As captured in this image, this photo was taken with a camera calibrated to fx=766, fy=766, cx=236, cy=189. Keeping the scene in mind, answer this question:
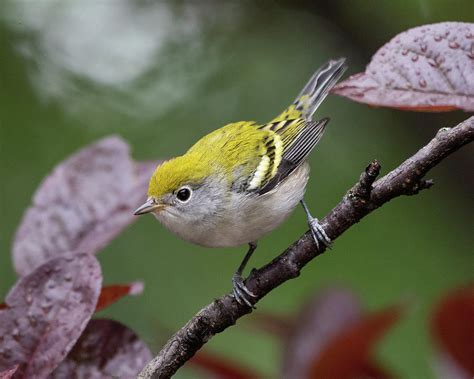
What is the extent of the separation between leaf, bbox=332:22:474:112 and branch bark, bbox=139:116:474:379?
60 millimetres

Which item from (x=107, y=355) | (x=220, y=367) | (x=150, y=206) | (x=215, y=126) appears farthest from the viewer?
(x=215, y=126)

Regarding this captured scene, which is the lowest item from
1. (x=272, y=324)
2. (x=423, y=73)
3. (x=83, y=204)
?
(x=423, y=73)

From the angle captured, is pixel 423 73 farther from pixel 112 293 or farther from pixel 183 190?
pixel 183 190

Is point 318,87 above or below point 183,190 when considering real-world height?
above

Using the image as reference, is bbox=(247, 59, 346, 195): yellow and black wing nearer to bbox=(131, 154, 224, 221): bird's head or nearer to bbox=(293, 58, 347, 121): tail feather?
bbox=(293, 58, 347, 121): tail feather

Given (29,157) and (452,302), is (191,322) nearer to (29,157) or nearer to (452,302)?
(452,302)

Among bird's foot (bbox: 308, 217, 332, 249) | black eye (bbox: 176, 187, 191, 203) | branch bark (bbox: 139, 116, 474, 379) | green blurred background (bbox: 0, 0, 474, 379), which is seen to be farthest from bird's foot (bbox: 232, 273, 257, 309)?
green blurred background (bbox: 0, 0, 474, 379)

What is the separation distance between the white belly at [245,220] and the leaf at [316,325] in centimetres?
33

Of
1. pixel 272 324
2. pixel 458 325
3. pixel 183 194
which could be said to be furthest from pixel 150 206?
pixel 458 325

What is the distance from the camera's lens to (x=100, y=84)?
372cm

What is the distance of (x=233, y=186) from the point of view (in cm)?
252

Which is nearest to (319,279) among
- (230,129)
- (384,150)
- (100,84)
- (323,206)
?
(323,206)

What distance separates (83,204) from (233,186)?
0.90 metres

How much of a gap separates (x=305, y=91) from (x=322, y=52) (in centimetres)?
49
